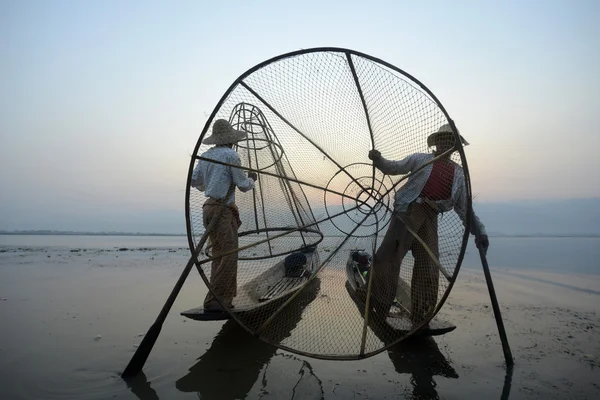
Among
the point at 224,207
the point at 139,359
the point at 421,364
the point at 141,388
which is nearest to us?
the point at 141,388

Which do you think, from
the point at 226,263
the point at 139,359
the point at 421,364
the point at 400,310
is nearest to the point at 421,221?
the point at 400,310

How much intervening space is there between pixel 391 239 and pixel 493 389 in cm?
158

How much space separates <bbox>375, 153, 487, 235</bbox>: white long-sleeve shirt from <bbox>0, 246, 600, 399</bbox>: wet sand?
126 centimetres

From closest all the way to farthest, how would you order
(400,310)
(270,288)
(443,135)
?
1. (443,135)
2. (400,310)
3. (270,288)

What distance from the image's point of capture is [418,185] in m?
3.70

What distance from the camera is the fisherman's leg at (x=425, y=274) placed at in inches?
132

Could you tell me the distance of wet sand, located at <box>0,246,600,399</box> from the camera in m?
2.60

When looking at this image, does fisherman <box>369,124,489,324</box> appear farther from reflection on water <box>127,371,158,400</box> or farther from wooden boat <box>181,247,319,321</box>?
reflection on water <box>127,371,158,400</box>

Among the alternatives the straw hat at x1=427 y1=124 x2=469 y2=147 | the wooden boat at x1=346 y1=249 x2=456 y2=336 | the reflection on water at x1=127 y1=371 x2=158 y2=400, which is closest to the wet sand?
the reflection on water at x1=127 y1=371 x2=158 y2=400

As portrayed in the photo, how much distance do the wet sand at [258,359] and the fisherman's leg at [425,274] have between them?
0.42 meters

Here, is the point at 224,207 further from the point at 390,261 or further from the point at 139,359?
the point at 390,261

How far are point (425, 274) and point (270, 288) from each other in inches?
87.5

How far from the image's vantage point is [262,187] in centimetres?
497

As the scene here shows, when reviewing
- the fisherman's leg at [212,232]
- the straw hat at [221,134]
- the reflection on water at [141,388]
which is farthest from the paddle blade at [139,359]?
the straw hat at [221,134]
